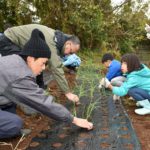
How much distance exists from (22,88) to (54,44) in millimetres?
1108

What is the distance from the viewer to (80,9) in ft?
29.0

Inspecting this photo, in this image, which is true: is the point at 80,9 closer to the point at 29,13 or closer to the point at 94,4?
the point at 94,4

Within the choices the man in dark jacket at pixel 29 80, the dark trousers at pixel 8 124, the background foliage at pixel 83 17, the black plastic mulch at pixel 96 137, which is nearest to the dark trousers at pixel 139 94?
the black plastic mulch at pixel 96 137

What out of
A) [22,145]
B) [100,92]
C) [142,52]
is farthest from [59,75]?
[142,52]

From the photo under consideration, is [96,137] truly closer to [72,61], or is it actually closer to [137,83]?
[137,83]

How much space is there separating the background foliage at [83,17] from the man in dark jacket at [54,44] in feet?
16.3

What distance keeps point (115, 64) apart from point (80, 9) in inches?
183

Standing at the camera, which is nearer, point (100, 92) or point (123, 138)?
point (123, 138)

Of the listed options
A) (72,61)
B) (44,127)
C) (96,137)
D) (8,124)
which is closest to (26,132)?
(44,127)

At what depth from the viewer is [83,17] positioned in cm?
893

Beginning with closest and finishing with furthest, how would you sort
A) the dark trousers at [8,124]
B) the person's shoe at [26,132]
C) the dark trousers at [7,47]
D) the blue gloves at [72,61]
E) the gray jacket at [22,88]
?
the gray jacket at [22,88] → the dark trousers at [8,124] → the person's shoe at [26,132] → the dark trousers at [7,47] → the blue gloves at [72,61]

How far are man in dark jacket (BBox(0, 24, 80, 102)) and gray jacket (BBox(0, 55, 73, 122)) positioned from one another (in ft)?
2.93

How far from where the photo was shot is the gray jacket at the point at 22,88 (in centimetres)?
216

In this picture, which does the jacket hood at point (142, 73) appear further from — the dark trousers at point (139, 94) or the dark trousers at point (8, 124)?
the dark trousers at point (8, 124)
